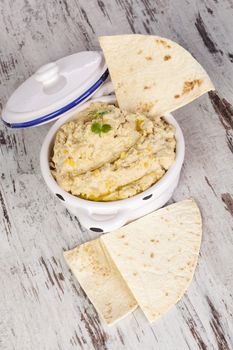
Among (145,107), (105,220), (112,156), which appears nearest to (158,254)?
(105,220)

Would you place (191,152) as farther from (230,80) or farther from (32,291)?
(32,291)

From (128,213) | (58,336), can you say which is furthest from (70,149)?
(58,336)

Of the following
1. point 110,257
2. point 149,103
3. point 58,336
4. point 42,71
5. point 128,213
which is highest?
point 42,71

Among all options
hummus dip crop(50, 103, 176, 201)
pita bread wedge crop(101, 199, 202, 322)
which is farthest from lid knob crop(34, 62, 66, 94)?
pita bread wedge crop(101, 199, 202, 322)

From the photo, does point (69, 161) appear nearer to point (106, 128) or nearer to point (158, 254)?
point (106, 128)

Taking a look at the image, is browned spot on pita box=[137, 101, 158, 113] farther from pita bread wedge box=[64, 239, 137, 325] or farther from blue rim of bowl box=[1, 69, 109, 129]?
pita bread wedge box=[64, 239, 137, 325]

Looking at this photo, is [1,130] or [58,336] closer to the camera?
[58,336]
